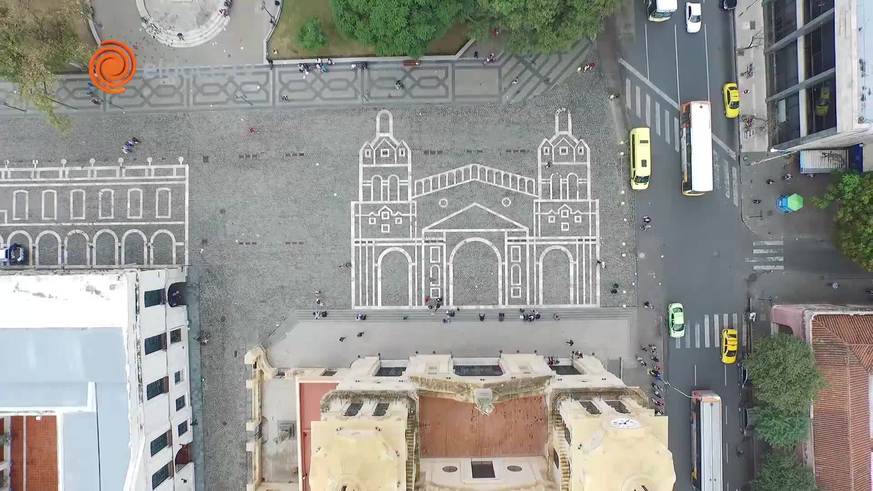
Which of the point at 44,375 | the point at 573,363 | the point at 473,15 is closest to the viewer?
the point at 44,375

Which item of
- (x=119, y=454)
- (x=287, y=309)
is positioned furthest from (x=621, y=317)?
(x=119, y=454)

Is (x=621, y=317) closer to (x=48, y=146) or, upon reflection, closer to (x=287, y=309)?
(x=287, y=309)

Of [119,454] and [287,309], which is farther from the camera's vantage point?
[287,309]

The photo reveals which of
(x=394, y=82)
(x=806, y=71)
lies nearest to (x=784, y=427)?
(x=806, y=71)

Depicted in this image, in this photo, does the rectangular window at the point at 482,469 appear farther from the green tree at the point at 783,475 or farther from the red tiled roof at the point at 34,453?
the red tiled roof at the point at 34,453

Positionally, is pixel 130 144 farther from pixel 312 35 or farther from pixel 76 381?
pixel 76 381

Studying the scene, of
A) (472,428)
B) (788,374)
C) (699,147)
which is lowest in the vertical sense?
(472,428)
